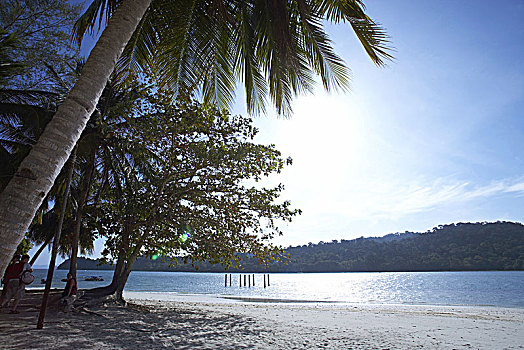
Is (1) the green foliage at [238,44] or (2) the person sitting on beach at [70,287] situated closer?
(1) the green foliage at [238,44]

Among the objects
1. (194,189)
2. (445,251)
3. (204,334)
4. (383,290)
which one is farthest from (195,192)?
(445,251)

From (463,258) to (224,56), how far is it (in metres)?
94.5

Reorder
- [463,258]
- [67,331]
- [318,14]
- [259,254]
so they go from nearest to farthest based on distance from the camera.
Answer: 1. [67,331]
2. [318,14]
3. [259,254]
4. [463,258]

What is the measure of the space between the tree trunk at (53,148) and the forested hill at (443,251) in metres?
64.5

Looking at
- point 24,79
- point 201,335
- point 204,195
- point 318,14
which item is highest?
point 318,14

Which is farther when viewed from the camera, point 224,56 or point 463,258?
point 463,258

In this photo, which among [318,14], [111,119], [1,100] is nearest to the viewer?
[318,14]

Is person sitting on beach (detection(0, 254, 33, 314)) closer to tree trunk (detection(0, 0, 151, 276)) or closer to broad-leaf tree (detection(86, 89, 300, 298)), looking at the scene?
broad-leaf tree (detection(86, 89, 300, 298))

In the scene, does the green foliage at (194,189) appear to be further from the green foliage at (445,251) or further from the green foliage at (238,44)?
the green foliage at (445,251)

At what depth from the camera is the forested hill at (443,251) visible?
77812 millimetres

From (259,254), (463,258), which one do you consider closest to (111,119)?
(259,254)

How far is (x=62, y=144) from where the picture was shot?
107 inches

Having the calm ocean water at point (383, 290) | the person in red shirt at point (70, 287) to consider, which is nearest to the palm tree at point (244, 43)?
the person in red shirt at point (70, 287)

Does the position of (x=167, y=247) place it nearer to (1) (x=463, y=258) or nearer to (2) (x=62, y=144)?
(2) (x=62, y=144)
